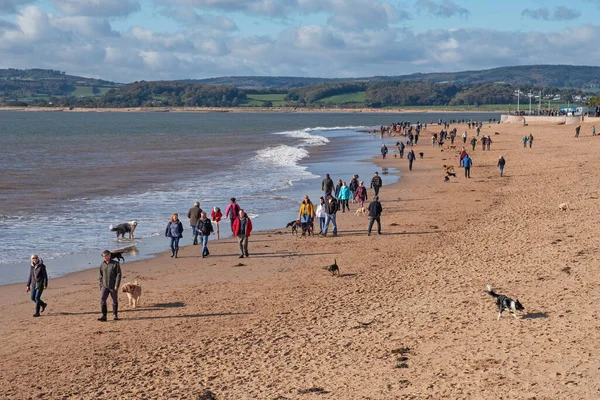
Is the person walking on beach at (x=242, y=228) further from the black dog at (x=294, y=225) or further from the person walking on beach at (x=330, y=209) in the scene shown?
the person walking on beach at (x=330, y=209)

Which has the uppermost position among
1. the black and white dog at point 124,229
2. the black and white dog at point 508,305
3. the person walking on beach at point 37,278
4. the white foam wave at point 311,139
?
the person walking on beach at point 37,278

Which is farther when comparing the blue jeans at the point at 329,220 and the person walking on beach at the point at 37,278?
the blue jeans at the point at 329,220

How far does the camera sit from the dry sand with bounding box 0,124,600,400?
9133 mm

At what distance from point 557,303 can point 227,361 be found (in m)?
5.46

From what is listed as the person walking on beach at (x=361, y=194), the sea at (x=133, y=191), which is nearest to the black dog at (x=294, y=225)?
the sea at (x=133, y=191)

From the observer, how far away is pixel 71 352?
1066 cm

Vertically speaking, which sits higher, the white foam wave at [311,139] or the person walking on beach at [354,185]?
the person walking on beach at [354,185]

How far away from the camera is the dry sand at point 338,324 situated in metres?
9.13

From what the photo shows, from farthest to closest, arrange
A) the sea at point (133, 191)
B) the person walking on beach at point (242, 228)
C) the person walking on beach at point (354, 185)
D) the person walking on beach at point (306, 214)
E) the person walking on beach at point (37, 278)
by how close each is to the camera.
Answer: the person walking on beach at point (354, 185)
the person walking on beach at point (306, 214)
the sea at point (133, 191)
the person walking on beach at point (242, 228)
the person walking on beach at point (37, 278)

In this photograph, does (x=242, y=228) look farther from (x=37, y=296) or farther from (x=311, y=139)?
(x=311, y=139)

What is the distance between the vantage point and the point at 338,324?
1149 cm

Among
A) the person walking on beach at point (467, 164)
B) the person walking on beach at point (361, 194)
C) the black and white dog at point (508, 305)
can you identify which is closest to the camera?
the black and white dog at point (508, 305)

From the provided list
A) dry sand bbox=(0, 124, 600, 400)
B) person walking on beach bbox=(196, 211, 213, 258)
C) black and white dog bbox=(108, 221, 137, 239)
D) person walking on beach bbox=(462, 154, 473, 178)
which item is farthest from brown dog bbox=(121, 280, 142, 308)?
person walking on beach bbox=(462, 154, 473, 178)

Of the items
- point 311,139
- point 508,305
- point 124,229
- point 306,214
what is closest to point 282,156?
point 311,139
